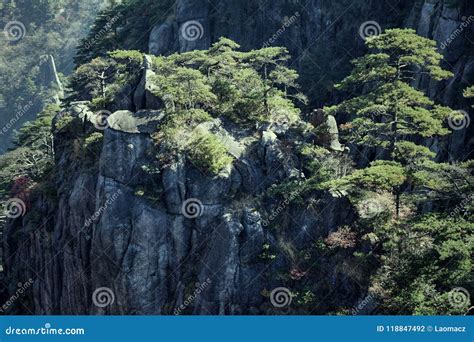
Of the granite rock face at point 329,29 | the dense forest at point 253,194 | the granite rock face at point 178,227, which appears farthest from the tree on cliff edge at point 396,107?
the granite rock face at point 329,29

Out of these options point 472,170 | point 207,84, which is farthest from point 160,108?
point 472,170

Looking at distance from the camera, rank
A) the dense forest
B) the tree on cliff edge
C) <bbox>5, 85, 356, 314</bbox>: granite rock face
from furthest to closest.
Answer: <bbox>5, 85, 356, 314</bbox>: granite rock face → the tree on cliff edge → the dense forest

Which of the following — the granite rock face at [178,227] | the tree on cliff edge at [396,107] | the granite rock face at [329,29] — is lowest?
the granite rock face at [178,227]

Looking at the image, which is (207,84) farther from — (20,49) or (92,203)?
(20,49)

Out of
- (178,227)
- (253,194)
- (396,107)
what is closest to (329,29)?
(396,107)

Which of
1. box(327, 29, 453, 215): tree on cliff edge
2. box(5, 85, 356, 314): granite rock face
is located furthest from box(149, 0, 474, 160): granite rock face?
box(5, 85, 356, 314): granite rock face

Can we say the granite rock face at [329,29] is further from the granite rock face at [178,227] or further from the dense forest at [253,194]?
the granite rock face at [178,227]

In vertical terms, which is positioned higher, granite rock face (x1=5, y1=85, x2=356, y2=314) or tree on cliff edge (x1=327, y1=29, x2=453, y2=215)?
tree on cliff edge (x1=327, y1=29, x2=453, y2=215)

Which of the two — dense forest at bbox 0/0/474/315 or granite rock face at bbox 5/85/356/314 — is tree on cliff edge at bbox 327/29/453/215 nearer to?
dense forest at bbox 0/0/474/315
